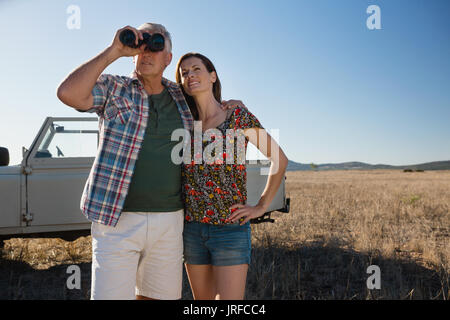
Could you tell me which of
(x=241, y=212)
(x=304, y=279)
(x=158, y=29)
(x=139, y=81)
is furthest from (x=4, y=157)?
(x=304, y=279)

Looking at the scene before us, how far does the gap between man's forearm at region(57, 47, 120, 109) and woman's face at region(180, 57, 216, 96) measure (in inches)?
19.0

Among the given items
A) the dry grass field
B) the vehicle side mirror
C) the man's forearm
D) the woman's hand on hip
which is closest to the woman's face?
the man's forearm

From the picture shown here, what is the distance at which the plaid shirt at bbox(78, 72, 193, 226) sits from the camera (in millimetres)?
1803

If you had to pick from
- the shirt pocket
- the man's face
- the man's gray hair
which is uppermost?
the man's gray hair

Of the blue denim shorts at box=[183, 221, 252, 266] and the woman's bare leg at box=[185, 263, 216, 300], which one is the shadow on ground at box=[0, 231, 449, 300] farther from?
the blue denim shorts at box=[183, 221, 252, 266]

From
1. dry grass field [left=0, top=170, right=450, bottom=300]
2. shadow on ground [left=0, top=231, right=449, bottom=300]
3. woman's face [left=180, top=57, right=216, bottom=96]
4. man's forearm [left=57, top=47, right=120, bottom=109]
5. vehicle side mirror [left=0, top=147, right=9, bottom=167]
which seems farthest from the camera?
vehicle side mirror [left=0, top=147, right=9, bottom=167]

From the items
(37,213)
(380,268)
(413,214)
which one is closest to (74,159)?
(37,213)

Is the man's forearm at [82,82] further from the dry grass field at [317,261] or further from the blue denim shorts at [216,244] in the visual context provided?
the dry grass field at [317,261]

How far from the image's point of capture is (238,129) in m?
2.01

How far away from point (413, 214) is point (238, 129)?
24.3ft

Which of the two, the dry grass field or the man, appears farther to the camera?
the dry grass field

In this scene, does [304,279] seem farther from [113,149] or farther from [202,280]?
[113,149]
